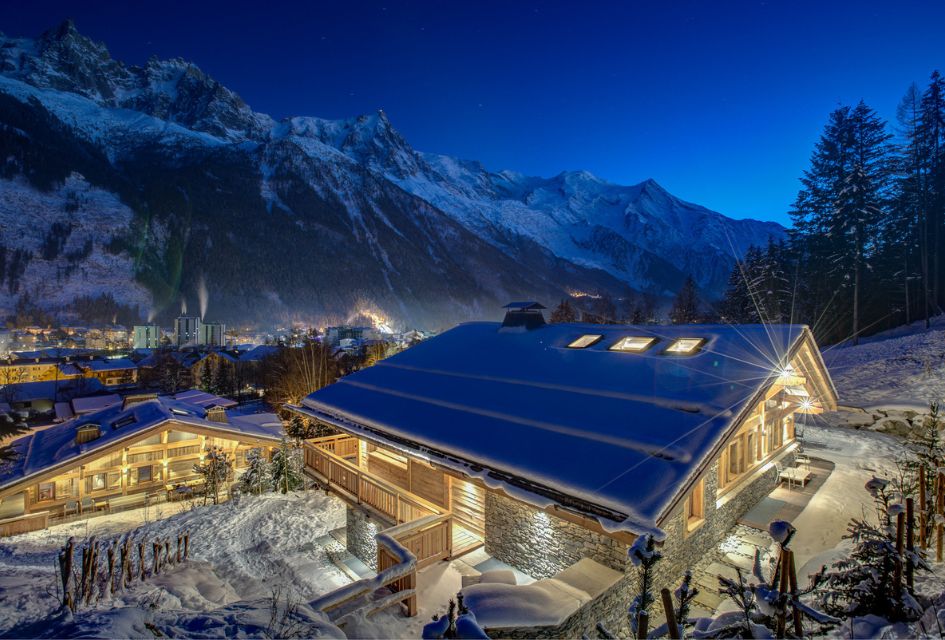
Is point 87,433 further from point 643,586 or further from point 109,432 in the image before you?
point 643,586

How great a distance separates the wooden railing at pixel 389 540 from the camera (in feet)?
21.1

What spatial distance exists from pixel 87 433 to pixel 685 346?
30.1 m

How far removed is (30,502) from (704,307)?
171134 millimetres

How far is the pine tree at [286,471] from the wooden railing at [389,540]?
19.0 feet

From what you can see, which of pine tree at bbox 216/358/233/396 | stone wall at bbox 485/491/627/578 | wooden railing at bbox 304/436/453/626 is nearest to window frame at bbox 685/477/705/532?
stone wall at bbox 485/491/627/578

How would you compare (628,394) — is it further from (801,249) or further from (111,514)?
(801,249)

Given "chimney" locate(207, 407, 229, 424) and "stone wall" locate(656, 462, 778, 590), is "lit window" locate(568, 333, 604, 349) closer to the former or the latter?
"stone wall" locate(656, 462, 778, 590)

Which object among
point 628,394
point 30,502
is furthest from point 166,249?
point 628,394

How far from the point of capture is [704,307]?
156 metres

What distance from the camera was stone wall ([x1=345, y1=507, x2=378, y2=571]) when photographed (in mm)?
10570

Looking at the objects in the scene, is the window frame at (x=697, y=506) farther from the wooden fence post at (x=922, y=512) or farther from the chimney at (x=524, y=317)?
the chimney at (x=524, y=317)

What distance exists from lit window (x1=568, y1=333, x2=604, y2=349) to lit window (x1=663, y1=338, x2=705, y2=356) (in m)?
2.10

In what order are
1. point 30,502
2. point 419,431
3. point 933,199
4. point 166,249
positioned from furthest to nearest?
1. point 166,249
2. point 933,199
3. point 30,502
4. point 419,431

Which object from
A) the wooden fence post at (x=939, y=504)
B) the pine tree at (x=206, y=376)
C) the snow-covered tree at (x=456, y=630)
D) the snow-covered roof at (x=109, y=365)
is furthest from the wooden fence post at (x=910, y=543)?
the snow-covered roof at (x=109, y=365)
